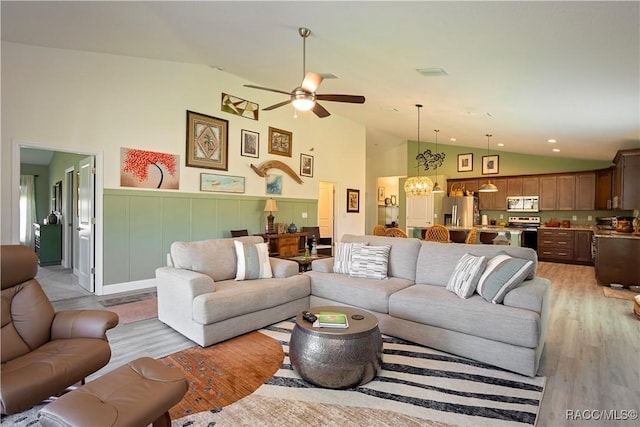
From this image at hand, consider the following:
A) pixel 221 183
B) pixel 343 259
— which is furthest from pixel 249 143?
pixel 343 259

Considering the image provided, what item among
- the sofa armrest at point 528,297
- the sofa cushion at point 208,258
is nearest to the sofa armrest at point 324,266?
the sofa cushion at point 208,258

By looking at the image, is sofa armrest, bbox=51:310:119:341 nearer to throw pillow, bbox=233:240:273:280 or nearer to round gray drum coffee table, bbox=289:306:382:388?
round gray drum coffee table, bbox=289:306:382:388

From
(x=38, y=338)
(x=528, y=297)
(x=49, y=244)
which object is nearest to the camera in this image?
(x=38, y=338)

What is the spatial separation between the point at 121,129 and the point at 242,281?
126 inches

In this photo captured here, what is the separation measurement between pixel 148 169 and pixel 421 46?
4.35 meters

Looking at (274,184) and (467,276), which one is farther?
(274,184)

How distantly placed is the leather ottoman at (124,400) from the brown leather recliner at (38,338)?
323 millimetres

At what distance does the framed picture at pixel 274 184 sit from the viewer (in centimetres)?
707

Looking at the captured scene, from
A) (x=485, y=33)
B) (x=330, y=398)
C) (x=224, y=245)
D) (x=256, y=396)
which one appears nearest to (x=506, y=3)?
(x=485, y=33)

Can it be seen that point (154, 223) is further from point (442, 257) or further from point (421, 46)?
point (421, 46)

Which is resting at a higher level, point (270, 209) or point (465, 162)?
point (465, 162)

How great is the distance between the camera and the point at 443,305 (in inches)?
115

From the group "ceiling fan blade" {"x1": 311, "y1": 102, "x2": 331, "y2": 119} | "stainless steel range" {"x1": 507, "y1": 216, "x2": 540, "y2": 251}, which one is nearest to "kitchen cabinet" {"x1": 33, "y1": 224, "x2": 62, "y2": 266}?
"ceiling fan blade" {"x1": 311, "y1": 102, "x2": 331, "y2": 119}

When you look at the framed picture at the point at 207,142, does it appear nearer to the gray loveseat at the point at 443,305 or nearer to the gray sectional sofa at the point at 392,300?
the gray sectional sofa at the point at 392,300
